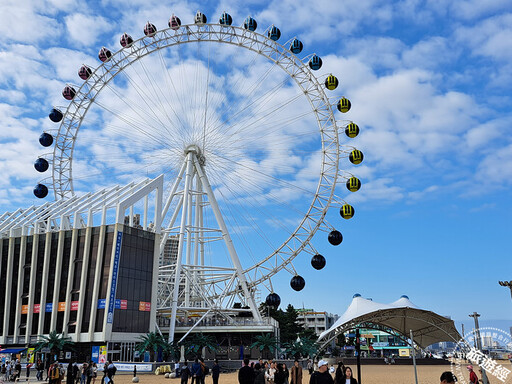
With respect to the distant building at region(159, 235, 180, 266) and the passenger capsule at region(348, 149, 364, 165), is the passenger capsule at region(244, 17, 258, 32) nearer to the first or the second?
the passenger capsule at region(348, 149, 364, 165)

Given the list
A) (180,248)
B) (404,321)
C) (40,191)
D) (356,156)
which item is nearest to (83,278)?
(180,248)

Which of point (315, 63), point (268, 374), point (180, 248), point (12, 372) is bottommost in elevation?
point (12, 372)

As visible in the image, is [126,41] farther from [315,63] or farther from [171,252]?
[171,252]

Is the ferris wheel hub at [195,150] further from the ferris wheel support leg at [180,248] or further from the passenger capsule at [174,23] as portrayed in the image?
the passenger capsule at [174,23]

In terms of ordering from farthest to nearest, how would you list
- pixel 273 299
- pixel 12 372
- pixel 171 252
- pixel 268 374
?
pixel 171 252, pixel 273 299, pixel 12 372, pixel 268 374

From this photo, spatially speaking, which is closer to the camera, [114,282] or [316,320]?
[114,282]

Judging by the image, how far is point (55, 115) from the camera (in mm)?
58625

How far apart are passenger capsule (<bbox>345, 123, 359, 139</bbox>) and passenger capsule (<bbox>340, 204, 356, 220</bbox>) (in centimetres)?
731

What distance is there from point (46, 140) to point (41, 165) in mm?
2906

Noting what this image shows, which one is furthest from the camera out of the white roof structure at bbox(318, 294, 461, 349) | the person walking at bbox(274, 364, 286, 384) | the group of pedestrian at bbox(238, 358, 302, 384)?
the white roof structure at bbox(318, 294, 461, 349)

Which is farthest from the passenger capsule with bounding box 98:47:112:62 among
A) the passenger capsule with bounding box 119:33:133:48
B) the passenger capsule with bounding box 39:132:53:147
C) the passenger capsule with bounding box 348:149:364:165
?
the passenger capsule with bounding box 348:149:364:165

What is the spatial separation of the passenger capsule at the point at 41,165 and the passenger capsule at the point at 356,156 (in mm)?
34137

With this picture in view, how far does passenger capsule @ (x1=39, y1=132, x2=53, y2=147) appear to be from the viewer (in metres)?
58.9

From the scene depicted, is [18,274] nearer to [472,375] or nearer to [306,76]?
[306,76]
